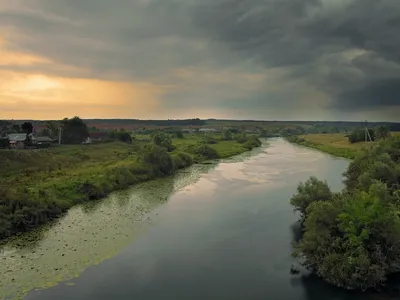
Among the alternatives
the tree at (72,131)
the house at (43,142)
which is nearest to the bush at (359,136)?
the tree at (72,131)

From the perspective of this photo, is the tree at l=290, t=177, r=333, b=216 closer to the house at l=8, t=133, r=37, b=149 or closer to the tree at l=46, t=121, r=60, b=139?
the house at l=8, t=133, r=37, b=149

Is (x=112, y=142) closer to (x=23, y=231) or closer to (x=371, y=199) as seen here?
(x=23, y=231)

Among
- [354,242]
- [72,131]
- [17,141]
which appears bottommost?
[354,242]

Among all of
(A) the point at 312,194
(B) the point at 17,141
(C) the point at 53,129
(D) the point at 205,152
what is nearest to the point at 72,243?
(A) the point at 312,194

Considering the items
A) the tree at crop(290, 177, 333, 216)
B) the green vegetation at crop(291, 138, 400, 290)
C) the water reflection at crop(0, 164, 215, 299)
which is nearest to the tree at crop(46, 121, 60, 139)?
the water reflection at crop(0, 164, 215, 299)

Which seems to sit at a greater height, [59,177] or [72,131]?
[72,131]

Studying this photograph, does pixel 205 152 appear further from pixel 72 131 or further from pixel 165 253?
pixel 165 253

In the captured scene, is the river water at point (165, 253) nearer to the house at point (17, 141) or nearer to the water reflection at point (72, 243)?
the water reflection at point (72, 243)
